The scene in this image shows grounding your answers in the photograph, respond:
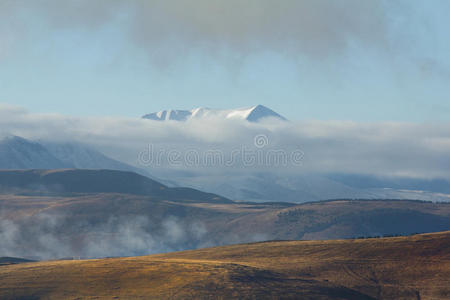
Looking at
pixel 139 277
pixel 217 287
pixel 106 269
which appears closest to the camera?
pixel 217 287

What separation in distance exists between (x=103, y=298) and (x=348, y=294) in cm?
6277

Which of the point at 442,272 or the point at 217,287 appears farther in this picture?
the point at 442,272

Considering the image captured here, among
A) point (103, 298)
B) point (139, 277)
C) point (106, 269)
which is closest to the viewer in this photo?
point (103, 298)

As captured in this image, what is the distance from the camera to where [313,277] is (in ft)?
643

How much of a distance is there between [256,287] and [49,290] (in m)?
53.0

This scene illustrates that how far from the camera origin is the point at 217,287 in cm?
17350

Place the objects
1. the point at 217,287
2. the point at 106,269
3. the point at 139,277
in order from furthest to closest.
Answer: the point at 106,269 < the point at 139,277 < the point at 217,287

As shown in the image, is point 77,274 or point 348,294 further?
point 77,274

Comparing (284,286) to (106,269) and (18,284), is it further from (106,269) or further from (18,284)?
(18,284)

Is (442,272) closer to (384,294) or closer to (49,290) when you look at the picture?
(384,294)

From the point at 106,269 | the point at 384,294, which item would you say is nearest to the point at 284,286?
the point at 384,294

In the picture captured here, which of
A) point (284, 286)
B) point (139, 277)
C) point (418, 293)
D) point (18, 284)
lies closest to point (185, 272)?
point (139, 277)

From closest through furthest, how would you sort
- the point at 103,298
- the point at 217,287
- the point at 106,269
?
the point at 103,298
the point at 217,287
the point at 106,269

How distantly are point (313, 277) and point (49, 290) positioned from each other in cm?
7333
